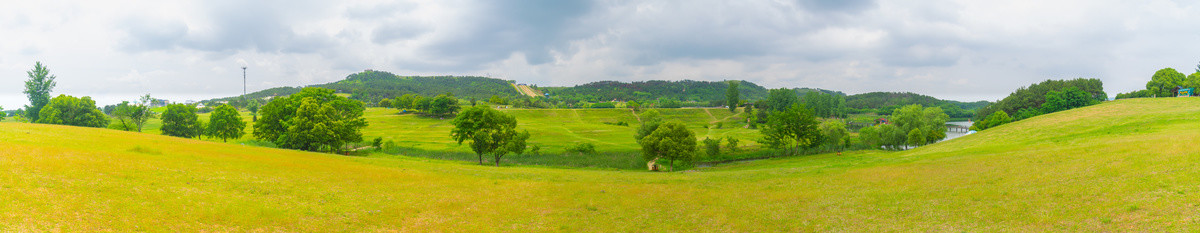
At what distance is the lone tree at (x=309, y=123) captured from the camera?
50875 mm

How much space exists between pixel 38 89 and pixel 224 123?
59.6m

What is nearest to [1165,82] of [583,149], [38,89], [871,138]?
[871,138]

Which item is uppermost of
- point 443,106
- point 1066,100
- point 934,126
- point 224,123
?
point 443,106

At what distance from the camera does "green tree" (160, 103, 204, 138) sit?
70.2 metres

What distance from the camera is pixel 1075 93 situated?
95312 mm

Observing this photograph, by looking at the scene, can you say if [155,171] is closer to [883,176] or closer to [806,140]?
[883,176]

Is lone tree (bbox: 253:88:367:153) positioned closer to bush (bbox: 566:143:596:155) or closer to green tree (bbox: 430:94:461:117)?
bush (bbox: 566:143:596:155)

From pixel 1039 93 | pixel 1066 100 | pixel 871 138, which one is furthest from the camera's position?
pixel 1039 93

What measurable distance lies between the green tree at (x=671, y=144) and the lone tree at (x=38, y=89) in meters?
119

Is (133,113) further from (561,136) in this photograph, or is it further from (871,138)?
(871,138)

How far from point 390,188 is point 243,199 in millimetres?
6548

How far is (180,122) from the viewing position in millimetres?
71438

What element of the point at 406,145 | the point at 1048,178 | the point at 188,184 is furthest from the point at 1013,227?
the point at 406,145

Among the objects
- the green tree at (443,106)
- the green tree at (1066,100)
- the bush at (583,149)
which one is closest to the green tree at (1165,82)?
the green tree at (1066,100)
